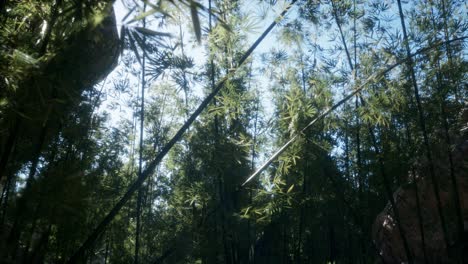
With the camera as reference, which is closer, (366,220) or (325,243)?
(366,220)

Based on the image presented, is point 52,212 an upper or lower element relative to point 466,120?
lower

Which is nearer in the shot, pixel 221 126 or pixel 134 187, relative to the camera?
pixel 134 187

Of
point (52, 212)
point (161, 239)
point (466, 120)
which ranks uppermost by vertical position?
point (466, 120)

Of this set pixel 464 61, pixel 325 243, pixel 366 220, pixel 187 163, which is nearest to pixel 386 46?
pixel 464 61

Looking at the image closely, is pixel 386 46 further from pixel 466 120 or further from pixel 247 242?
Answer: pixel 247 242

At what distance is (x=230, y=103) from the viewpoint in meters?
4.19

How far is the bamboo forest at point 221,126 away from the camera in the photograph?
2.71m

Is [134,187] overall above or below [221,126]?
below

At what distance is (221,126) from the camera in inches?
201

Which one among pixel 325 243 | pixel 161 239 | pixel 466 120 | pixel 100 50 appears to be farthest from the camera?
pixel 325 243

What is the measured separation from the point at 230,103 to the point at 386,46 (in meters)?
2.06

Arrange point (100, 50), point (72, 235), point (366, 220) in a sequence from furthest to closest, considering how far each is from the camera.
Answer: point (366, 220)
point (72, 235)
point (100, 50)

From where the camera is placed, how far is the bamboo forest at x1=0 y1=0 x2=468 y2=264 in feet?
8.90

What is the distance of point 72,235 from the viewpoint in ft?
13.2
